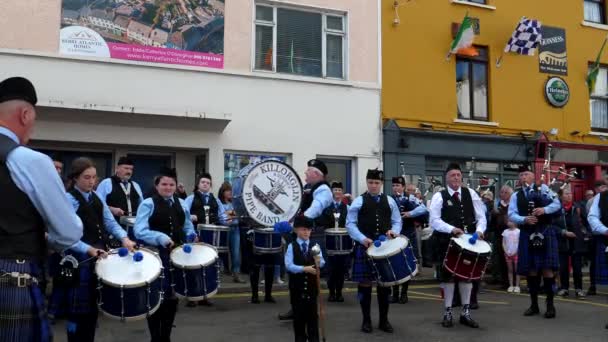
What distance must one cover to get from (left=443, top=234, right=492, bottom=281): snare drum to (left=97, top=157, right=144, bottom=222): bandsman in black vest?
14.5ft

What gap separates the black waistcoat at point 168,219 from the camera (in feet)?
18.9

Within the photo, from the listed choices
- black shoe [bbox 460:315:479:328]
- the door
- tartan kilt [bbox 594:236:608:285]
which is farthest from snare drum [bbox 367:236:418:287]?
the door

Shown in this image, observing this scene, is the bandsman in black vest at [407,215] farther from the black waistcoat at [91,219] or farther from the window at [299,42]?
the black waistcoat at [91,219]

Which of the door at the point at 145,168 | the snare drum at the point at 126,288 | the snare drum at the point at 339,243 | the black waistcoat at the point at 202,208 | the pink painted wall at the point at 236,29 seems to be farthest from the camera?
the door at the point at 145,168

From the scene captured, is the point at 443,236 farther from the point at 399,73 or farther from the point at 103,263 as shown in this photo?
the point at 399,73

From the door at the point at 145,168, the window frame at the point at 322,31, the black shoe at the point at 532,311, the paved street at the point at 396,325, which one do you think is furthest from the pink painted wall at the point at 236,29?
the black shoe at the point at 532,311

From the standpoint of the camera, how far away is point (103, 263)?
16.6ft

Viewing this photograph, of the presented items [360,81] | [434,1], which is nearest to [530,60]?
[434,1]

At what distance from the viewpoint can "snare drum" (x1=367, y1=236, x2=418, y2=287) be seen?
6730 mm

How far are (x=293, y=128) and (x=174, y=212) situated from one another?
8.32 m

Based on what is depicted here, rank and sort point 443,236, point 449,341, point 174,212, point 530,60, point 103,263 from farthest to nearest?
point 530,60
point 443,236
point 449,341
point 174,212
point 103,263

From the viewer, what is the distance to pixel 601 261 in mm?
9047

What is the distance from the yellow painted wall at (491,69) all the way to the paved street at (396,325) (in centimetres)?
737

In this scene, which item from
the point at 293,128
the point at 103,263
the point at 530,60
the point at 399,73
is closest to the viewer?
the point at 103,263
